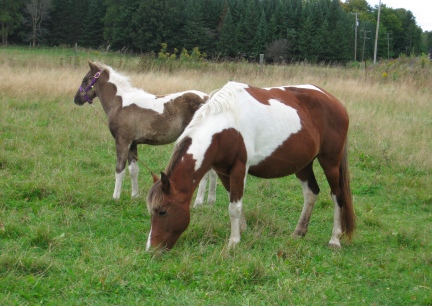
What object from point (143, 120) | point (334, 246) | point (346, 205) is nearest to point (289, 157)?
point (346, 205)

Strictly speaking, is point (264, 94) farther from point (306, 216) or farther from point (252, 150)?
point (306, 216)

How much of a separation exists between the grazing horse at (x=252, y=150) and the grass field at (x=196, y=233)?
12.7 inches

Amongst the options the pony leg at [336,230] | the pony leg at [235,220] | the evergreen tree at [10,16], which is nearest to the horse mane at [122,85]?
the pony leg at [235,220]

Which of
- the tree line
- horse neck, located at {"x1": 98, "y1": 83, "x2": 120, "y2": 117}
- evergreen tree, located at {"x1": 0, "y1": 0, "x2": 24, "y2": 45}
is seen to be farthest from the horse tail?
evergreen tree, located at {"x1": 0, "y1": 0, "x2": 24, "y2": 45}

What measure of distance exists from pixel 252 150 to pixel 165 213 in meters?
1.05

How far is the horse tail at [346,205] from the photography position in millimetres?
5340

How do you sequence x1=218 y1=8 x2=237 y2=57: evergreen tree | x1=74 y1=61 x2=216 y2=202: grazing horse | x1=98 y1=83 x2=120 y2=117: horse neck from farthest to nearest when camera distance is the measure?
x1=218 y1=8 x2=237 y2=57: evergreen tree < x1=98 y1=83 x2=120 y2=117: horse neck < x1=74 y1=61 x2=216 y2=202: grazing horse

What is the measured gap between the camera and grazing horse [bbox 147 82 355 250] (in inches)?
174

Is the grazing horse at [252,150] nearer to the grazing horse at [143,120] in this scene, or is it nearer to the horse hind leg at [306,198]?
the horse hind leg at [306,198]

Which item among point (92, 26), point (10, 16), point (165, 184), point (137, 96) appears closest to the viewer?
point (165, 184)

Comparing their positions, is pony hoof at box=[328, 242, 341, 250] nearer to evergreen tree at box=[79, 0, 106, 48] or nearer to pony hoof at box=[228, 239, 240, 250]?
pony hoof at box=[228, 239, 240, 250]

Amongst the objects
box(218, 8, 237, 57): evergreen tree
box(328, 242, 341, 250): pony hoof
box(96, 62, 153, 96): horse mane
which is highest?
box(218, 8, 237, 57): evergreen tree

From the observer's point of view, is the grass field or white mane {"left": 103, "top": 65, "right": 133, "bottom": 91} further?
white mane {"left": 103, "top": 65, "right": 133, "bottom": 91}

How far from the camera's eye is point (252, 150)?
4.72 metres
